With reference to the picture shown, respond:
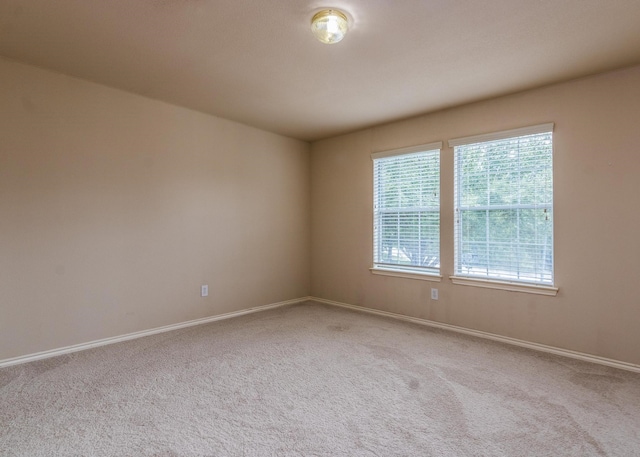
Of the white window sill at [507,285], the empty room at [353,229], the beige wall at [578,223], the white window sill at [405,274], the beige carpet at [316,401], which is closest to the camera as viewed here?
the beige carpet at [316,401]

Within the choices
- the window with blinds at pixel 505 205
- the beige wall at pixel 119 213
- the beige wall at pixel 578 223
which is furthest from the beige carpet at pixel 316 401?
the window with blinds at pixel 505 205

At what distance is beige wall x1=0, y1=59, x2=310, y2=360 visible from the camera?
2.79 m

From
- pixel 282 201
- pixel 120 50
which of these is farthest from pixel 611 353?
pixel 120 50

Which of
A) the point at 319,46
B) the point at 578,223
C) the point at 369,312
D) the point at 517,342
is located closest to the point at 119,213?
the point at 319,46

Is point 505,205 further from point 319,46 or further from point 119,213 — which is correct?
point 119,213

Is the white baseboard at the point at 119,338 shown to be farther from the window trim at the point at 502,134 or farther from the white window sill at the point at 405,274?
the window trim at the point at 502,134

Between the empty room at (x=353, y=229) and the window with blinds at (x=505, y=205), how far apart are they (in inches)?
0.8

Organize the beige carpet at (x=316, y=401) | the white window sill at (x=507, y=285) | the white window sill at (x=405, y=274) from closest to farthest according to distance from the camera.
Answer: the beige carpet at (x=316, y=401) → the white window sill at (x=507, y=285) → the white window sill at (x=405, y=274)

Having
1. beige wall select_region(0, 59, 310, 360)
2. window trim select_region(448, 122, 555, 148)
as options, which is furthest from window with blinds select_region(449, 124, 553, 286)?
beige wall select_region(0, 59, 310, 360)

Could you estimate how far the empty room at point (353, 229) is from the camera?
2025mm

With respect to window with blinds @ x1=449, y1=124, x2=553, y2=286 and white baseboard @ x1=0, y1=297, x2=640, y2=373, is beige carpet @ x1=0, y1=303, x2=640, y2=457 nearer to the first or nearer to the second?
white baseboard @ x1=0, y1=297, x2=640, y2=373

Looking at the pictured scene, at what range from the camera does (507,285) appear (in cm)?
335

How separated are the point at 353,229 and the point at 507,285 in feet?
6.53

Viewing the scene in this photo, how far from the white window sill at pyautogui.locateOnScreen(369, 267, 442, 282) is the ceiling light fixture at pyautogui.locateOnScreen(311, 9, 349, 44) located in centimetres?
268
